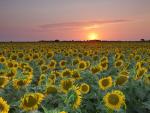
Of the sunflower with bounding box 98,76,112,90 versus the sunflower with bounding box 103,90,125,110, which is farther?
the sunflower with bounding box 98,76,112,90

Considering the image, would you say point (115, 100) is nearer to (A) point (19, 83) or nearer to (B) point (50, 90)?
(B) point (50, 90)

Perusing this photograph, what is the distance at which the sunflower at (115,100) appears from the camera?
5977 millimetres

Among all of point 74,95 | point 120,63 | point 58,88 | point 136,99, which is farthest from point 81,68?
point 74,95

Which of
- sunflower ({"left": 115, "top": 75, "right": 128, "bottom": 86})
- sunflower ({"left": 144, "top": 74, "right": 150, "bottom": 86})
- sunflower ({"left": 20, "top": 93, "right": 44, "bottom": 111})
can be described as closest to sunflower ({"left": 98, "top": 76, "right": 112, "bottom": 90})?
sunflower ({"left": 115, "top": 75, "right": 128, "bottom": 86})

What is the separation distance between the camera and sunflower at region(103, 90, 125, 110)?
598 centimetres

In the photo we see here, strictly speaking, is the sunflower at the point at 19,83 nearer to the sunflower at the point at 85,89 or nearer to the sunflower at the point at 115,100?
the sunflower at the point at 85,89

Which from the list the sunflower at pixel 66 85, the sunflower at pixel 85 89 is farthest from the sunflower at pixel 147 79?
the sunflower at pixel 66 85

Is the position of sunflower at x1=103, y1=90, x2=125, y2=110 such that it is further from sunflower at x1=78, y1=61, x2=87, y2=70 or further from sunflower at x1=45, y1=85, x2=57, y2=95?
sunflower at x1=78, y1=61, x2=87, y2=70

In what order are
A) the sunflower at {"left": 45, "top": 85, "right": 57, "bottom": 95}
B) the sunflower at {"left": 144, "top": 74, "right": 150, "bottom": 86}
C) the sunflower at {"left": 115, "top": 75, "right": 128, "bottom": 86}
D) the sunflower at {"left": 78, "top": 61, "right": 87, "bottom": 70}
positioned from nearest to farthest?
the sunflower at {"left": 45, "top": 85, "right": 57, "bottom": 95} < the sunflower at {"left": 115, "top": 75, "right": 128, "bottom": 86} < the sunflower at {"left": 144, "top": 74, "right": 150, "bottom": 86} < the sunflower at {"left": 78, "top": 61, "right": 87, "bottom": 70}

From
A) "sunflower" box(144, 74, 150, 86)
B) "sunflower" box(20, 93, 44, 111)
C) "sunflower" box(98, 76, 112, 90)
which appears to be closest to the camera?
"sunflower" box(20, 93, 44, 111)

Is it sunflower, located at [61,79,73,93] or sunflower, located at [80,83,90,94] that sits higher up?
sunflower, located at [61,79,73,93]

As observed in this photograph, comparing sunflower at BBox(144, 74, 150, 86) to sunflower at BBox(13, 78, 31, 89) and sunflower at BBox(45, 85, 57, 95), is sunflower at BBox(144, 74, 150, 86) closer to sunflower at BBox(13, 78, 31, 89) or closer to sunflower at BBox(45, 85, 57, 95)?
sunflower at BBox(45, 85, 57, 95)

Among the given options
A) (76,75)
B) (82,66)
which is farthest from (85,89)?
(82,66)

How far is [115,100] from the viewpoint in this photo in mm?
6055
